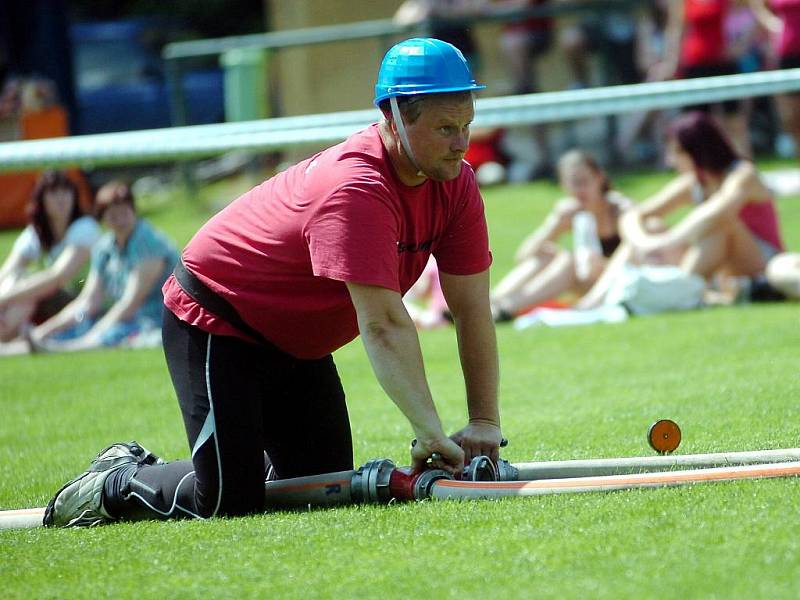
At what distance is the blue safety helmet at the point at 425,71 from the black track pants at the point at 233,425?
114 cm

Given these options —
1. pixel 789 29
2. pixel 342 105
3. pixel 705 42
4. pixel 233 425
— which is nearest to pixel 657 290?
pixel 789 29

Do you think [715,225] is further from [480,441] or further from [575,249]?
[480,441]

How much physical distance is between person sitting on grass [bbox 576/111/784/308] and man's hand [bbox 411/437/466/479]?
5528 mm

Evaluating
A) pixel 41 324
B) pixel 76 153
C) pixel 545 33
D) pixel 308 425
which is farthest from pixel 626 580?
pixel 545 33

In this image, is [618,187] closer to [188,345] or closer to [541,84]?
[541,84]

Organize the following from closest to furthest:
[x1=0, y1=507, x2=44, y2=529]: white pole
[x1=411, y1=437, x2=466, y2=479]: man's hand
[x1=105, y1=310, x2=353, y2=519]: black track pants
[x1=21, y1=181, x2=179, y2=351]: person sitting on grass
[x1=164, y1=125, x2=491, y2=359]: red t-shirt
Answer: [x1=164, y1=125, x2=491, y2=359]: red t-shirt < [x1=411, y1=437, x2=466, y2=479]: man's hand < [x1=105, y1=310, x2=353, y2=519]: black track pants < [x1=0, y1=507, x2=44, y2=529]: white pole < [x1=21, y1=181, x2=179, y2=351]: person sitting on grass

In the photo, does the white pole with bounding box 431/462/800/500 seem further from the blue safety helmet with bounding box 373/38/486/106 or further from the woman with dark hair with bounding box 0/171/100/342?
the woman with dark hair with bounding box 0/171/100/342

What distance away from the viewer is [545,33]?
16.3 m

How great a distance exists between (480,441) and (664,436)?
0.71 metres

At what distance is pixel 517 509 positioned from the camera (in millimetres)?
4465

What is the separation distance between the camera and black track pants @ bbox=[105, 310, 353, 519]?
490 centimetres

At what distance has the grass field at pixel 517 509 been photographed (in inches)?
147

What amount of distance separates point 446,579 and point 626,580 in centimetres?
51

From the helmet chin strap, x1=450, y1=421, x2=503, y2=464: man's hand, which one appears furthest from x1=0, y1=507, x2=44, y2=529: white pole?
the helmet chin strap
